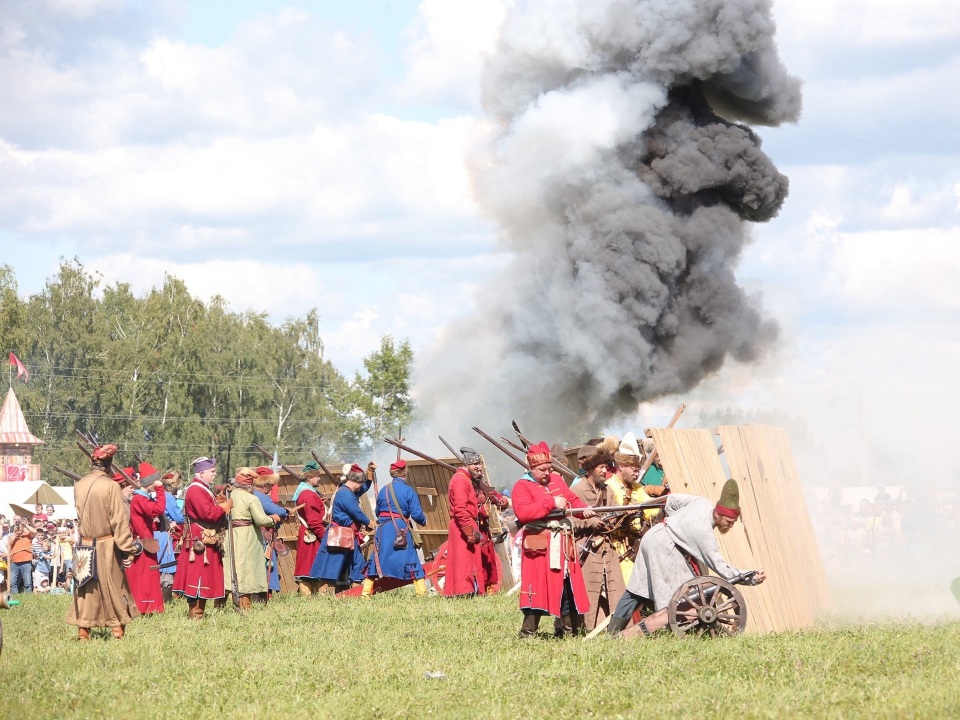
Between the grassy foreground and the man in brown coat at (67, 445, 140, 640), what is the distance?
25 centimetres

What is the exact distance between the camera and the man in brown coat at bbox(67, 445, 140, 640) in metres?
9.23

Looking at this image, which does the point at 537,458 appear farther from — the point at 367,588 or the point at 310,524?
the point at 310,524

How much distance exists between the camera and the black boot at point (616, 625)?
809 centimetres

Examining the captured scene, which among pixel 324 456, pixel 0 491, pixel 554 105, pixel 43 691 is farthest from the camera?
pixel 324 456

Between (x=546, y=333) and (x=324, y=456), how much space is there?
2663cm

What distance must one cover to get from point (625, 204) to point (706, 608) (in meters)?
20.1

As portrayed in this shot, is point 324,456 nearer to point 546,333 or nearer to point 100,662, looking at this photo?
point 546,333

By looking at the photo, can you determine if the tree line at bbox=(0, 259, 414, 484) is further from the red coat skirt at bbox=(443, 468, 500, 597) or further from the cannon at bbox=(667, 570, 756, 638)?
the cannon at bbox=(667, 570, 756, 638)

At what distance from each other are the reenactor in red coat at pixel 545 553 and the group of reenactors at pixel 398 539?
10mm

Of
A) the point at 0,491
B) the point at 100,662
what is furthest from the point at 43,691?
the point at 0,491

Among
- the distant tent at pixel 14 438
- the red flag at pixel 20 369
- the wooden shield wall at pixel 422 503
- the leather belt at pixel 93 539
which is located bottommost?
the leather belt at pixel 93 539

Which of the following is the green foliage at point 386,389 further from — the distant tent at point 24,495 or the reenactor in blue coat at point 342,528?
the reenactor in blue coat at point 342,528

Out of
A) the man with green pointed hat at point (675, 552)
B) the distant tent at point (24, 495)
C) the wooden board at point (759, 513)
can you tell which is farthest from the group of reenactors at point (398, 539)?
the distant tent at point (24, 495)

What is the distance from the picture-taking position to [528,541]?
828 cm
